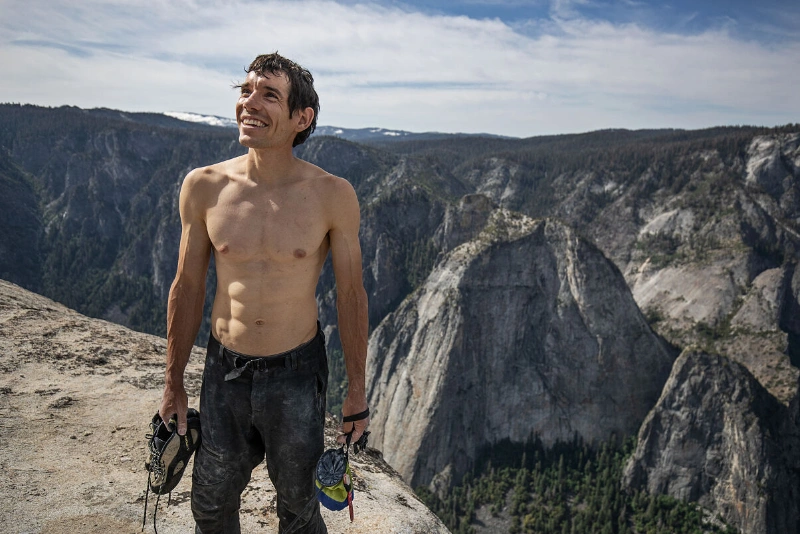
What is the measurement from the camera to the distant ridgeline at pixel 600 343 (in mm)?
66062

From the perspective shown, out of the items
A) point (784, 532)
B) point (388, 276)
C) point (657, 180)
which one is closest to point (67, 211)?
point (388, 276)

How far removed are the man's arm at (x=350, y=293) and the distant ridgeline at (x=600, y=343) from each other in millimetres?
67493

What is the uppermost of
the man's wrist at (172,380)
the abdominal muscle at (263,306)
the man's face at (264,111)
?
the man's face at (264,111)

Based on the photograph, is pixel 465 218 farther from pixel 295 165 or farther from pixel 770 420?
pixel 295 165

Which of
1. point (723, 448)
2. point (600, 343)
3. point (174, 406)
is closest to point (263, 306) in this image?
point (174, 406)

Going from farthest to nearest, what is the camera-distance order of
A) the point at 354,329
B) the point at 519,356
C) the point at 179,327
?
the point at 519,356
the point at 354,329
the point at 179,327

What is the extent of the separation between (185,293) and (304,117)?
2.08 metres

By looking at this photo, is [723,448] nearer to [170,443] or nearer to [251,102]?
[170,443]

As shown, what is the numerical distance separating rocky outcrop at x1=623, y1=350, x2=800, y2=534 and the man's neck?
75.2m

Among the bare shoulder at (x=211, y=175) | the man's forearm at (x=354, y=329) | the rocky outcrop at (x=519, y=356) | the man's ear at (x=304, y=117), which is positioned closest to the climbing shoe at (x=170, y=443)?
the man's forearm at (x=354, y=329)

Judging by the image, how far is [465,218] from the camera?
327 feet

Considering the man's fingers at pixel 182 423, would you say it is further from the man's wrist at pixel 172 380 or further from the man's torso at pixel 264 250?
the man's torso at pixel 264 250

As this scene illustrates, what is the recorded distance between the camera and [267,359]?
195 inches

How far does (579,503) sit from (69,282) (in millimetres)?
138733
